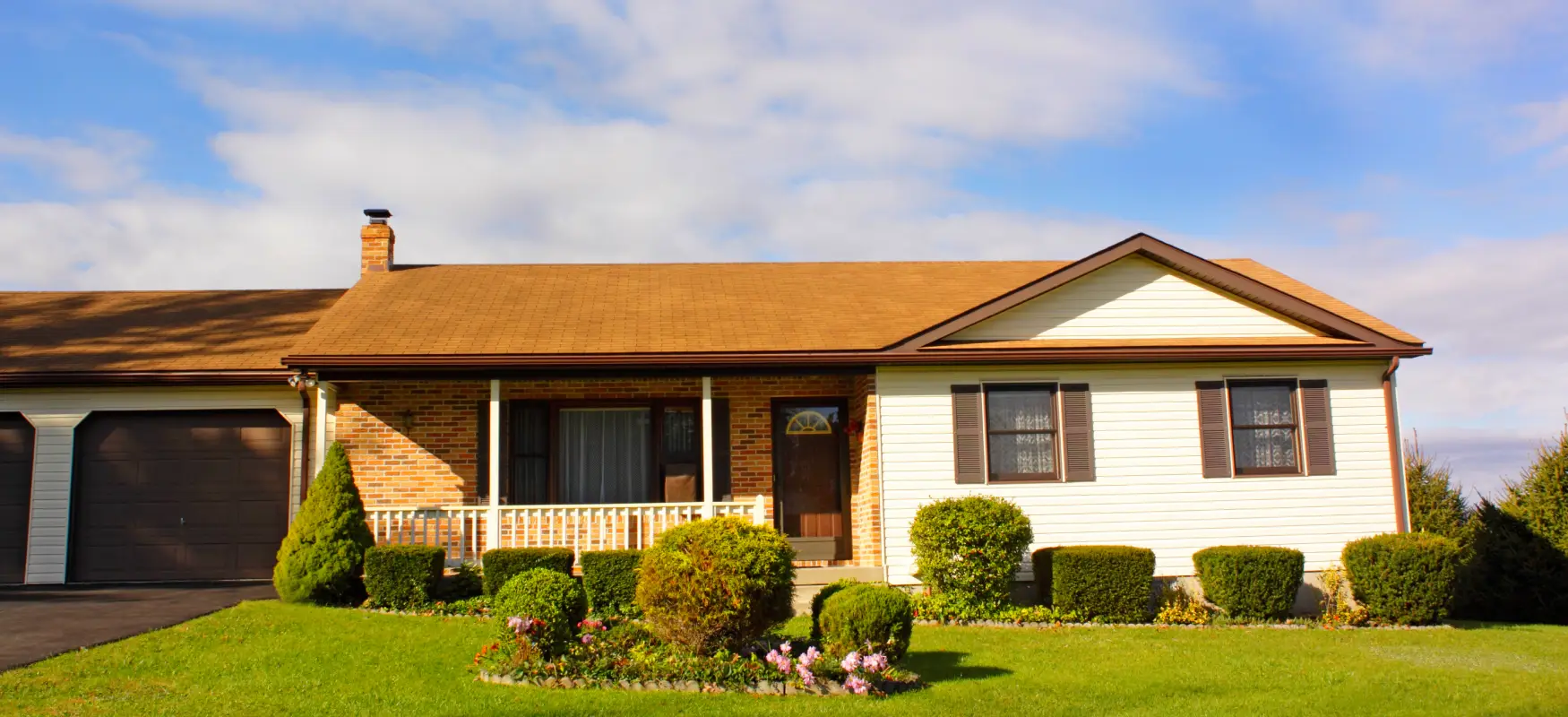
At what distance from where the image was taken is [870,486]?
14.3 m

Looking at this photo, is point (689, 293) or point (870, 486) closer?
point (870, 486)

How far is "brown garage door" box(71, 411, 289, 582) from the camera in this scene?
1529 centimetres

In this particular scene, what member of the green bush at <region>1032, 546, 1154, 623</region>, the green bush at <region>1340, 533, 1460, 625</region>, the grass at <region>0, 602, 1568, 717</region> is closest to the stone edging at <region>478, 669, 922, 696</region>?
the grass at <region>0, 602, 1568, 717</region>

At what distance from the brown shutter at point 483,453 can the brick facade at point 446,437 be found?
0.09ft

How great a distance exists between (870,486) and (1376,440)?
632 cm

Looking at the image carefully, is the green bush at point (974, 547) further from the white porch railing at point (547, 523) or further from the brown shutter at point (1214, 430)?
the brown shutter at point (1214, 430)

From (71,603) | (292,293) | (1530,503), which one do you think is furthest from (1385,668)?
(292,293)

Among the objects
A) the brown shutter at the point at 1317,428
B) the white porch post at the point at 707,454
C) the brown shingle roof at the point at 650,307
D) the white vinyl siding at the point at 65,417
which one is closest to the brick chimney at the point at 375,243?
the brown shingle roof at the point at 650,307

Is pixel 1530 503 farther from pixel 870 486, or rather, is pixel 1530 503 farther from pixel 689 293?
pixel 689 293

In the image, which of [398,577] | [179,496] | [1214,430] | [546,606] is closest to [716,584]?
[546,606]

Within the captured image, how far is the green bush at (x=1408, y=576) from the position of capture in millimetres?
12922

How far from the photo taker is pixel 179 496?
15.4m

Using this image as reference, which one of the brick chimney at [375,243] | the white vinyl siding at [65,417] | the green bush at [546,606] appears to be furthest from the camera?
the brick chimney at [375,243]

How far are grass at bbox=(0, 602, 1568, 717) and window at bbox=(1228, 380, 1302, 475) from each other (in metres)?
2.88
